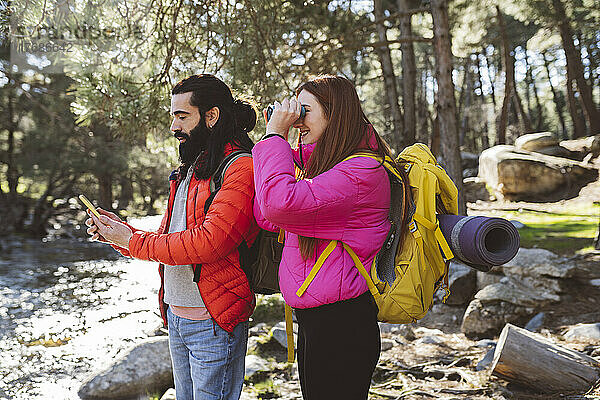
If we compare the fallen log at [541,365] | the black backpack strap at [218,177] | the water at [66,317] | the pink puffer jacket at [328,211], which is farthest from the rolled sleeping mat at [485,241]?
the water at [66,317]

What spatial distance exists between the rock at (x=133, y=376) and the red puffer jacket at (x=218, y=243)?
2.84 metres

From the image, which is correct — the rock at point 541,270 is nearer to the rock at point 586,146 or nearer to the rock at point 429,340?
the rock at point 429,340

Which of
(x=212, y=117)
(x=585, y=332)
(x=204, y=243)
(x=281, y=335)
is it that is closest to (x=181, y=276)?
(x=204, y=243)

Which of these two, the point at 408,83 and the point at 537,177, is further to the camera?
the point at 537,177

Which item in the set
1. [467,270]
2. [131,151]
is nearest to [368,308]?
[467,270]

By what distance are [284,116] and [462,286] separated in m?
4.57

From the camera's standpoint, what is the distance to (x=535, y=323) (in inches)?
188

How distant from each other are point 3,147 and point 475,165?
14115 millimetres

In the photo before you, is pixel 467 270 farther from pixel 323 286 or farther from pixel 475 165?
pixel 475 165

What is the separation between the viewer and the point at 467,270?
596cm

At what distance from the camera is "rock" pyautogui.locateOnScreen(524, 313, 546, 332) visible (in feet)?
15.4

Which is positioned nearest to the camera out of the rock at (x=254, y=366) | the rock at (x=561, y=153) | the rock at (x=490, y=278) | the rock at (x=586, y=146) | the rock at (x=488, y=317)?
the rock at (x=254, y=366)

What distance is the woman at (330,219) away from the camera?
175cm

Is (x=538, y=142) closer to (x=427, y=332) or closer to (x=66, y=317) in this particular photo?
(x=427, y=332)
